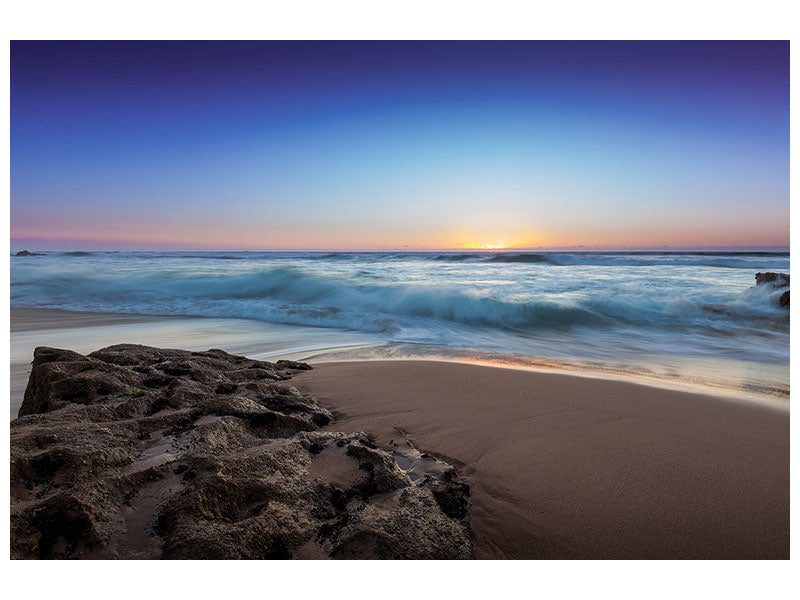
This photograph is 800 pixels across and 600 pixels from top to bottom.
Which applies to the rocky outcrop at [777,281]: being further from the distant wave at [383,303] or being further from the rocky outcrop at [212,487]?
the rocky outcrop at [212,487]

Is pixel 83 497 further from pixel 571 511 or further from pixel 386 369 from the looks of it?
pixel 386 369

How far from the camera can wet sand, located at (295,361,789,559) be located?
148 cm

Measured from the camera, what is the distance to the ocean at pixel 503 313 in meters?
4.66

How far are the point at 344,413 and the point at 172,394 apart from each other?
2.87 feet

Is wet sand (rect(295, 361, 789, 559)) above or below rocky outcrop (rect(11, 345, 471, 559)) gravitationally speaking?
below

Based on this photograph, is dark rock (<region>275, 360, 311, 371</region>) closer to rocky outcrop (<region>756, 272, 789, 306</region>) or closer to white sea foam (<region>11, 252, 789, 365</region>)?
white sea foam (<region>11, 252, 789, 365</region>)

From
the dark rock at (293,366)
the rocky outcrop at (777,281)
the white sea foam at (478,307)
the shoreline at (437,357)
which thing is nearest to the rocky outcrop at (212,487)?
the dark rock at (293,366)

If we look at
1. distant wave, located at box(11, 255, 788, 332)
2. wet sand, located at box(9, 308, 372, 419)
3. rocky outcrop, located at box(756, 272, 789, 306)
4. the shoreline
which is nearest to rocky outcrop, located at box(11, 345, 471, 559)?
the shoreline

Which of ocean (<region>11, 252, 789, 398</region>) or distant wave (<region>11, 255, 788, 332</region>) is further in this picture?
distant wave (<region>11, 255, 788, 332</region>)

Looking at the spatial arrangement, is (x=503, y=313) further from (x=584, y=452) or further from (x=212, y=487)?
(x=212, y=487)

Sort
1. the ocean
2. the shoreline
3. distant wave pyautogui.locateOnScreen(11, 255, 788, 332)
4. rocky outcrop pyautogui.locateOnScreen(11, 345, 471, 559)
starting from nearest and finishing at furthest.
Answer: rocky outcrop pyautogui.locateOnScreen(11, 345, 471, 559) < the shoreline < the ocean < distant wave pyautogui.locateOnScreen(11, 255, 788, 332)

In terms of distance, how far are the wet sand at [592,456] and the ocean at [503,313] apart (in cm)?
139

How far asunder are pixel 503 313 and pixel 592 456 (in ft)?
18.4

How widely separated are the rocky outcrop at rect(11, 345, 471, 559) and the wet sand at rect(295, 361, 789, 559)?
199mm
